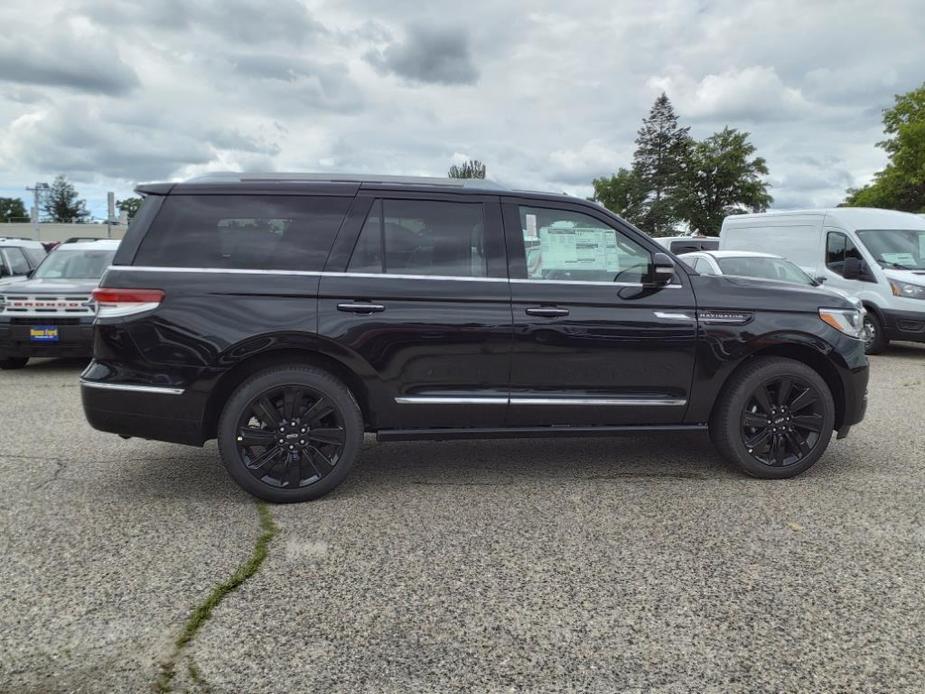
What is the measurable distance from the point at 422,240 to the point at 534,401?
1.12 meters

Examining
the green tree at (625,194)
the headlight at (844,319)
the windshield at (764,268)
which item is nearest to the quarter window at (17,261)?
the windshield at (764,268)

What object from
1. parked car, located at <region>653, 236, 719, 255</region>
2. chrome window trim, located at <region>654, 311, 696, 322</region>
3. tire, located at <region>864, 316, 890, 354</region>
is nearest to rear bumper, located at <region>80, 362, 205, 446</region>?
chrome window trim, located at <region>654, 311, 696, 322</region>

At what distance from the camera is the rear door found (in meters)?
4.01

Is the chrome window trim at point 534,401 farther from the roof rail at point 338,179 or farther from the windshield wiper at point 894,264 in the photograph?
the windshield wiper at point 894,264

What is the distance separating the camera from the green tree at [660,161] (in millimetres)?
60469

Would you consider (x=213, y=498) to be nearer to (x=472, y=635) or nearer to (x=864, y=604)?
(x=472, y=635)

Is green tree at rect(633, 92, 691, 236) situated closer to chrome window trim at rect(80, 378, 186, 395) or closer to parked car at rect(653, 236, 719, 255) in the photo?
parked car at rect(653, 236, 719, 255)

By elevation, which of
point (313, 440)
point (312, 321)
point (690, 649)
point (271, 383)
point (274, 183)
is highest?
point (274, 183)

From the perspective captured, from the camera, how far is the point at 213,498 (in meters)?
4.14

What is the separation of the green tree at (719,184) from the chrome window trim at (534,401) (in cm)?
5660

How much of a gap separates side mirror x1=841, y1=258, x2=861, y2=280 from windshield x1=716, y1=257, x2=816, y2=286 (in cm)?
108

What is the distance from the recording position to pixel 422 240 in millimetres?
4156

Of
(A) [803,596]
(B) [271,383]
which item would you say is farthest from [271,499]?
(A) [803,596]

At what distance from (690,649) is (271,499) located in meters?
2.36
